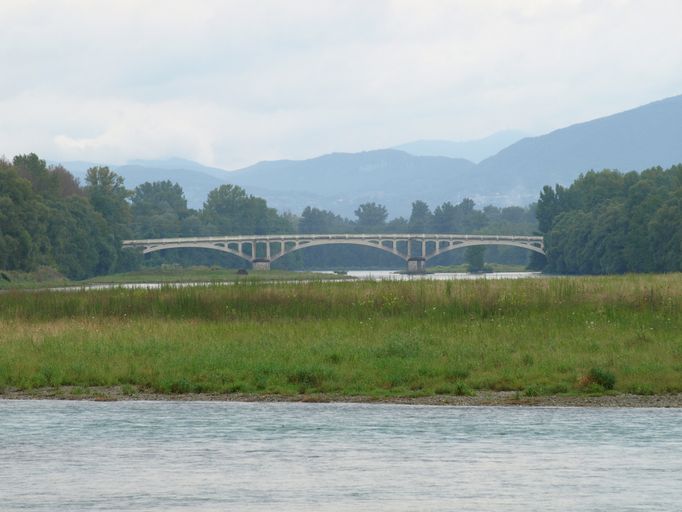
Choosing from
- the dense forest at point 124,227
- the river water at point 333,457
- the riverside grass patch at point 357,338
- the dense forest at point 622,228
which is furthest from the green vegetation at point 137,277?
the dense forest at point 622,228

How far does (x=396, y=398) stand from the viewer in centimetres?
3503

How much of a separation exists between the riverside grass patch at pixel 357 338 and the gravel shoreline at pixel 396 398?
44 centimetres

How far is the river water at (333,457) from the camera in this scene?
74.8 feet

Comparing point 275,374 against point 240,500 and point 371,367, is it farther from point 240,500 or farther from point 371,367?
point 240,500

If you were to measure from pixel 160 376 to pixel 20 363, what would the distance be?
15.6 feet

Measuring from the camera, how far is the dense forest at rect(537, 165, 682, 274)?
457 feet

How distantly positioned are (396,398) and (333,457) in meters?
8.44

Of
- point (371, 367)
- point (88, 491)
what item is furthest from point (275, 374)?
point (88, 491)

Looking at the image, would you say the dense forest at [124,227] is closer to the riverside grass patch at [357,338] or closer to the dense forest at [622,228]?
the dense forest at [622,228]

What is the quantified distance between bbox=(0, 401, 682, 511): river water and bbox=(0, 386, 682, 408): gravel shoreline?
0.78 m

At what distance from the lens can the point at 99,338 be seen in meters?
43.6

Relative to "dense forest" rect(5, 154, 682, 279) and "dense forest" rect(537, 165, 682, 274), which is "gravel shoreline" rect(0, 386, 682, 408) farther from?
"dense forest" rect(537, 165, 682, 274)

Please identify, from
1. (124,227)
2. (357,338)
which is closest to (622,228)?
(124,227)

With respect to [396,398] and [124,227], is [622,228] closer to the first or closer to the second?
[124,227]
